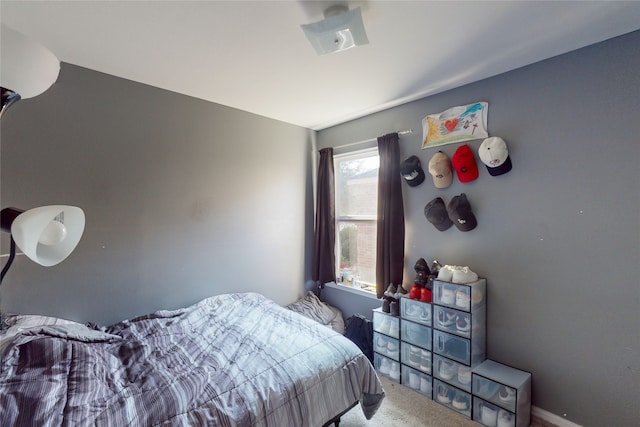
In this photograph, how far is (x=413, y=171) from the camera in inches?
94.1

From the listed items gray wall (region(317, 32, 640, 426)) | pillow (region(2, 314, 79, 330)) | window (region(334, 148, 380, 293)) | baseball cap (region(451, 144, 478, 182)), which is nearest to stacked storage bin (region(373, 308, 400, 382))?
window (region(334, 148, 380, 293))

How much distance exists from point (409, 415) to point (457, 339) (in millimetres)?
618

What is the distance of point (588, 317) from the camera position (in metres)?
1.67

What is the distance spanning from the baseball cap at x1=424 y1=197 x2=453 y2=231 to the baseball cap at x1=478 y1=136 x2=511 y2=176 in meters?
0.42

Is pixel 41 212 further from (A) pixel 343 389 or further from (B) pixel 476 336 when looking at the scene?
(B) pixel 476 336

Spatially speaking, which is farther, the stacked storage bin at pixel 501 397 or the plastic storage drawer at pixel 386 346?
the plastic storage drawer at pixel 386 346

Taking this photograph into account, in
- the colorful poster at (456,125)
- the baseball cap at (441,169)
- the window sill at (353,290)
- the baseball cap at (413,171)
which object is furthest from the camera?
the window sill at (353,290)

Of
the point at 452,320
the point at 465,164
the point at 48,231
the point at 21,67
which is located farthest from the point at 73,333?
the point at 465,164

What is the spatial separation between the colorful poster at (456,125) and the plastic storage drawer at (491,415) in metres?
1.85

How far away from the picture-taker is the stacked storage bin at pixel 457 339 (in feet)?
6.31

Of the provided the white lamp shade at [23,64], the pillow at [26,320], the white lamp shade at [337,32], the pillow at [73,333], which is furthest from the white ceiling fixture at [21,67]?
the pillow at [26,320]

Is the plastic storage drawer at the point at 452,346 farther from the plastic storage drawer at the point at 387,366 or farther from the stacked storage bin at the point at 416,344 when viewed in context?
the plastic storage drawer at the point at 387,366

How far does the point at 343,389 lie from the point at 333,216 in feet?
6.06

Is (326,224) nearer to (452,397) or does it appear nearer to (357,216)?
(357,216)
